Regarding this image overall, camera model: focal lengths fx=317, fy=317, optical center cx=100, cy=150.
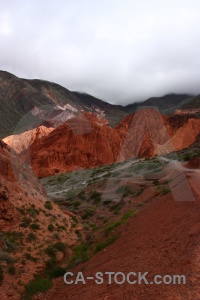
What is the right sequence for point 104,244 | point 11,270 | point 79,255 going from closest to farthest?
1. point 11,270
2. point 104,244
3. point 79,255

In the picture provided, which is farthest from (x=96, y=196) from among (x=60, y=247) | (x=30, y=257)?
(x=30, y=257)

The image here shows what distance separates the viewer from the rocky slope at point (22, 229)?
1030 cm

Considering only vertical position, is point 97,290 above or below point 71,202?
above

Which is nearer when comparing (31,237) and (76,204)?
(31,237)

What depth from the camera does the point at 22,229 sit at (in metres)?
13.6

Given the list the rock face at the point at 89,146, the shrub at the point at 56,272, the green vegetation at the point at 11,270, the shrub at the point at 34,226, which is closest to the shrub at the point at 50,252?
the shrub at the point at 56,272

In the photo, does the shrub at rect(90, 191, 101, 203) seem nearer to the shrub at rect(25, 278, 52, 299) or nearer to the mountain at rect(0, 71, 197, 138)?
the shrub at rect(25, 278, 52, 299)

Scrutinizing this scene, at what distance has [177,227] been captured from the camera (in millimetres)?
9469

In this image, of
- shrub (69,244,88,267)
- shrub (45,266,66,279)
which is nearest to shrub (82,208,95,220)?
shrub (69,244,88,267)

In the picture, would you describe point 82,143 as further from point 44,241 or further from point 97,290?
point 97,290

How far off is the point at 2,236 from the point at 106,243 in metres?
4.08

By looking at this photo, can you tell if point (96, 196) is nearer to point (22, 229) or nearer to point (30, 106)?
point (22, 229)

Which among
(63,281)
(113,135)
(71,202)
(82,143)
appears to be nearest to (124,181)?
(71,202)

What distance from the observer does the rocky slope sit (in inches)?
406
